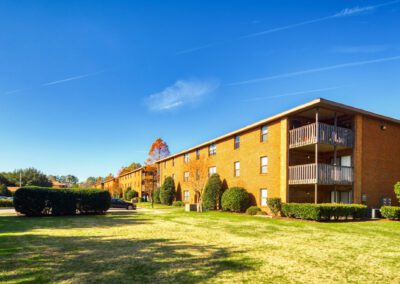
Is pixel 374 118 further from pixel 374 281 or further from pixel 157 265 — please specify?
pixel 157 265

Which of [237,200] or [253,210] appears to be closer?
[253,210]

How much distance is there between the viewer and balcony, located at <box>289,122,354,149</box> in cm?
2062

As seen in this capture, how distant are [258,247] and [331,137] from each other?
14203 mm

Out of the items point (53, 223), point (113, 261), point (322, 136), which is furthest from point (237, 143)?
point (113, 261)

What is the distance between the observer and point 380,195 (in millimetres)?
22859

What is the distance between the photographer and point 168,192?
43.0m

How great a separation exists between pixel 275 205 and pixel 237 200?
4.60m

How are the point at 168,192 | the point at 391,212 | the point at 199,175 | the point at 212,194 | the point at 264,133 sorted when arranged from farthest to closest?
the point at 168,192 → the point at 199,175 → the point at 212,194 → the point at 264,133 → the point at 391,212

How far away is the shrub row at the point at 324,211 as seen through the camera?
712 inches

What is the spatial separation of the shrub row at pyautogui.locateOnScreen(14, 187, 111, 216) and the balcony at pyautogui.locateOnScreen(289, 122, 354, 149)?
1591 cm

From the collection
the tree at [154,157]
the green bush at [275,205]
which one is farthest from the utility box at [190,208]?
the tree at [154,157]

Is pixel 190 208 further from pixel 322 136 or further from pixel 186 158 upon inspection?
pixel 322 136

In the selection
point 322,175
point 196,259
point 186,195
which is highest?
point 322,175

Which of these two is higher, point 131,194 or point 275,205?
point 275,205
